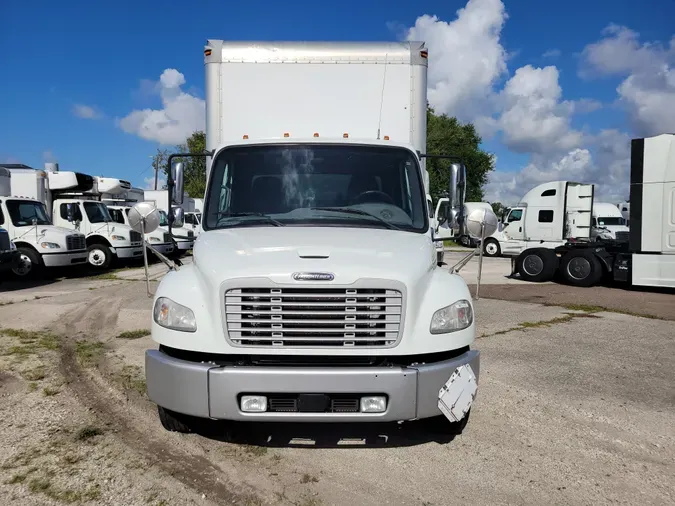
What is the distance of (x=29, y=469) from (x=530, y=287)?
13.0 meters

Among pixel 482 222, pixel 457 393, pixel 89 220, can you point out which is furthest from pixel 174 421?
pixel 89 220

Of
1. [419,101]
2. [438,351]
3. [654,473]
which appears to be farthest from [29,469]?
[419,101]

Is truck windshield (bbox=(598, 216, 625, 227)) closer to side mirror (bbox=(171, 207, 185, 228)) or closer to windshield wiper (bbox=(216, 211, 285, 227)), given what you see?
side mirror (bbox=(171, 207, 185, 228))

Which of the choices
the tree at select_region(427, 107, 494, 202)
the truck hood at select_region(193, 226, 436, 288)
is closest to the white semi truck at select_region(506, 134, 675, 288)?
the truck hood at select_region(193, 226, 436, 288)

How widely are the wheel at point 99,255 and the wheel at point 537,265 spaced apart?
1284cm

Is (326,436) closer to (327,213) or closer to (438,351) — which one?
(438,351)

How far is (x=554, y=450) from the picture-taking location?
12.6 ft

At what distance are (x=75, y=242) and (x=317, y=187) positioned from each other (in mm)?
12713

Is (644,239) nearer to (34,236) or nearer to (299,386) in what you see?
(299,386)

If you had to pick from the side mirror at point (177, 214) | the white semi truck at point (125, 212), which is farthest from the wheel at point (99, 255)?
the side mirror at point (177, 214)

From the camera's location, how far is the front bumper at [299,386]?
3.22 m

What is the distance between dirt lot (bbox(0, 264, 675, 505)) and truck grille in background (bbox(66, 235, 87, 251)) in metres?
9.25

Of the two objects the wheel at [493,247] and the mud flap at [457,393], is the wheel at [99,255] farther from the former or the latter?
the wheel at [493,247]

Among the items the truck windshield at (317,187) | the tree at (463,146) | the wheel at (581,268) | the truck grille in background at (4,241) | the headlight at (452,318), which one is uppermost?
the tree at (463,146)
